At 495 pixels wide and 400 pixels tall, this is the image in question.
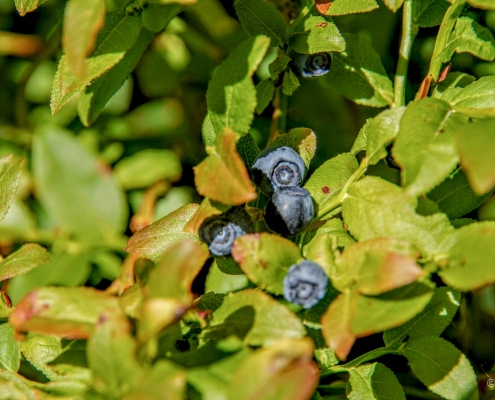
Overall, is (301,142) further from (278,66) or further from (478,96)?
(478,96)

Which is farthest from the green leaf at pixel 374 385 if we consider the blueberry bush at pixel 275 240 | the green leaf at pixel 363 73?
the green leaf at pixel 363 73

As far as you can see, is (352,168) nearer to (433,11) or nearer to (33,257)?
(433,11)

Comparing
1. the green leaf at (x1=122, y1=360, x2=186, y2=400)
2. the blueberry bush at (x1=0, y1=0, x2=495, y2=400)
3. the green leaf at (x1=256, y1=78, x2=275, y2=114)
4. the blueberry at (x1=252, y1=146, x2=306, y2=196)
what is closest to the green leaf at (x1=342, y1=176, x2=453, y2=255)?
the blueberry bush at (x1=0, y1=0, x2=495, y2=400)

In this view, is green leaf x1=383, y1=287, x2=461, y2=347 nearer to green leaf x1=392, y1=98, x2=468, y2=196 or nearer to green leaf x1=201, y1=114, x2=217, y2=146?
green leaf x1=392, y1=98, x2=468, y2=196

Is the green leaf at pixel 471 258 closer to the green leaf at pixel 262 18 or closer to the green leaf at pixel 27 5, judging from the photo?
the green leaf at pixel 262 18

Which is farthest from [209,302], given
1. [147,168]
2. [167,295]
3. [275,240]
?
[147,168]

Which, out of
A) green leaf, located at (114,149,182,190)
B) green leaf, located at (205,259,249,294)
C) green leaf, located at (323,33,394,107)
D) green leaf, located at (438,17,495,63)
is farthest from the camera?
green leaf, located at (114,149,182,190)
